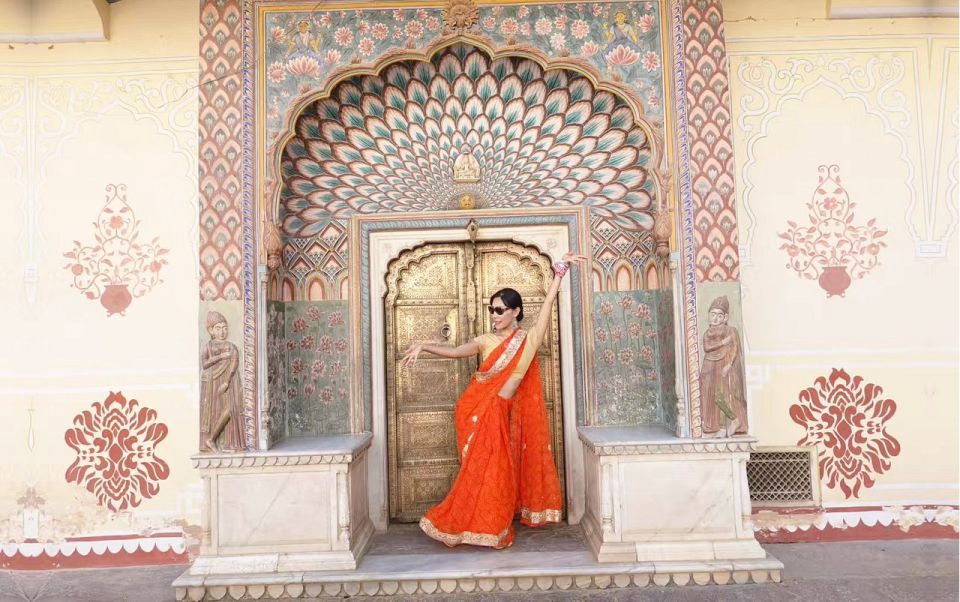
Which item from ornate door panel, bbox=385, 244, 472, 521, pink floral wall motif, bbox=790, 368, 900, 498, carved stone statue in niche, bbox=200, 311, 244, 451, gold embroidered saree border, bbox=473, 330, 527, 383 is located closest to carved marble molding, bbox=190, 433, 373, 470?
carved stone statue in niche, bbox=200, 311, 244, 451

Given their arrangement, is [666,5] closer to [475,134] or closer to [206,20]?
[475,134]

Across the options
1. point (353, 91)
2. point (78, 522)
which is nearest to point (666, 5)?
point (353, 91)

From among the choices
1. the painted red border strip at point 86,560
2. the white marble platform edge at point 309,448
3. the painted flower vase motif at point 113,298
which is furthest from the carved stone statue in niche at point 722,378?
the painted flower vase motif at point 113,298

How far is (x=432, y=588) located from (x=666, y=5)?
4041 mm

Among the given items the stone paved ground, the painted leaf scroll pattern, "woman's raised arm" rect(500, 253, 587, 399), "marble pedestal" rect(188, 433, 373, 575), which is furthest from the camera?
the painted leaf scroll pattern

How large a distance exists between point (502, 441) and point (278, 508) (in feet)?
4.70

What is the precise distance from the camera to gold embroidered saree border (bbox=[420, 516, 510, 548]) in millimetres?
4039

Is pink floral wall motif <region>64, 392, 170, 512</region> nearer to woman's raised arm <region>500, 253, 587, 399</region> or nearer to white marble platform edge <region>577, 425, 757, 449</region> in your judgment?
woman's raised arm <region>500, 253, 587, 399</region>

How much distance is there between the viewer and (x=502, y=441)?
13.6 ft

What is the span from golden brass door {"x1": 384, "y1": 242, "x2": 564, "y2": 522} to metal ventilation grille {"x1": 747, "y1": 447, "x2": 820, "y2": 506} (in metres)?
1.43

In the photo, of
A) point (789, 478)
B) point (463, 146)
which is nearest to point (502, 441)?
point (789, 478)

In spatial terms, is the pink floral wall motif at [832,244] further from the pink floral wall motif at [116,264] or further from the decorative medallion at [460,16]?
the pink floral wall motif at [116,264]

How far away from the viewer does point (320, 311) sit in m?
4.74

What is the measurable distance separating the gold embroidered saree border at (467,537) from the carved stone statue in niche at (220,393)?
1.32m
